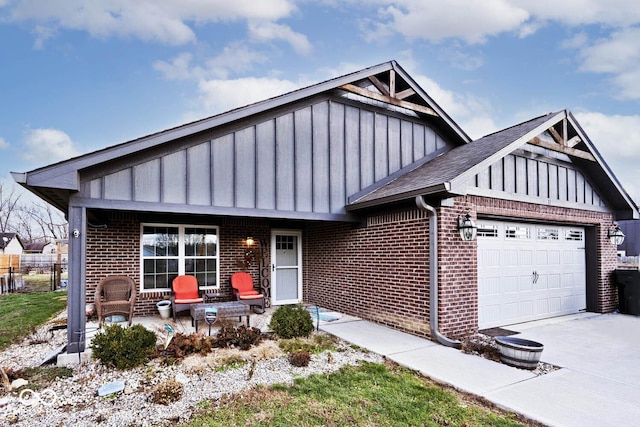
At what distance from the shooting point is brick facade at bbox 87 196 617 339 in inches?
255

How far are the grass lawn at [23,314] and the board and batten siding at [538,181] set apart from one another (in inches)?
366

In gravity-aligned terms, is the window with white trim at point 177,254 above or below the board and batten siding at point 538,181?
below

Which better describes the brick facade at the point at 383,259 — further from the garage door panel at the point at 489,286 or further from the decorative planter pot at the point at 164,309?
the garage door panel at the point at 489,286

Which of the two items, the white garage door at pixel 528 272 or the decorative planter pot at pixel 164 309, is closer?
the white garage door at pixel 528 272

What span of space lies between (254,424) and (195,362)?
202 centimetres

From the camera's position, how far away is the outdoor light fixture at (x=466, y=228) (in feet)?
20.8

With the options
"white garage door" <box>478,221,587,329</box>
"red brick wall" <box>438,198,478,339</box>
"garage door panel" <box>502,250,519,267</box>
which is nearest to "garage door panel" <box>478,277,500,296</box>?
"white garage door" <box>478,221,587,329</box>

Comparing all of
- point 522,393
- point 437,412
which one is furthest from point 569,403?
point 437,412

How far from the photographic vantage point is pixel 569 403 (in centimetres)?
396

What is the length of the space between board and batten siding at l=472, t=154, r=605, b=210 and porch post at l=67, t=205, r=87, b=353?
6518mm

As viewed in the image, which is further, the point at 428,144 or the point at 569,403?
the point at 428,144

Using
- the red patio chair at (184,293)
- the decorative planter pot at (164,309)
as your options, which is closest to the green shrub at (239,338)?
the red patio chair at (184,293)

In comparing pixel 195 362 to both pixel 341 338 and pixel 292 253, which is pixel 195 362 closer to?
pixel 341 338

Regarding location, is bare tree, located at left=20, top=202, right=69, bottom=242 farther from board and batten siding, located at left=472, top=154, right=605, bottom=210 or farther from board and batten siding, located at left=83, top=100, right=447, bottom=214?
board and batten siding, located at left=472, top=154, right=605, bottom=210
